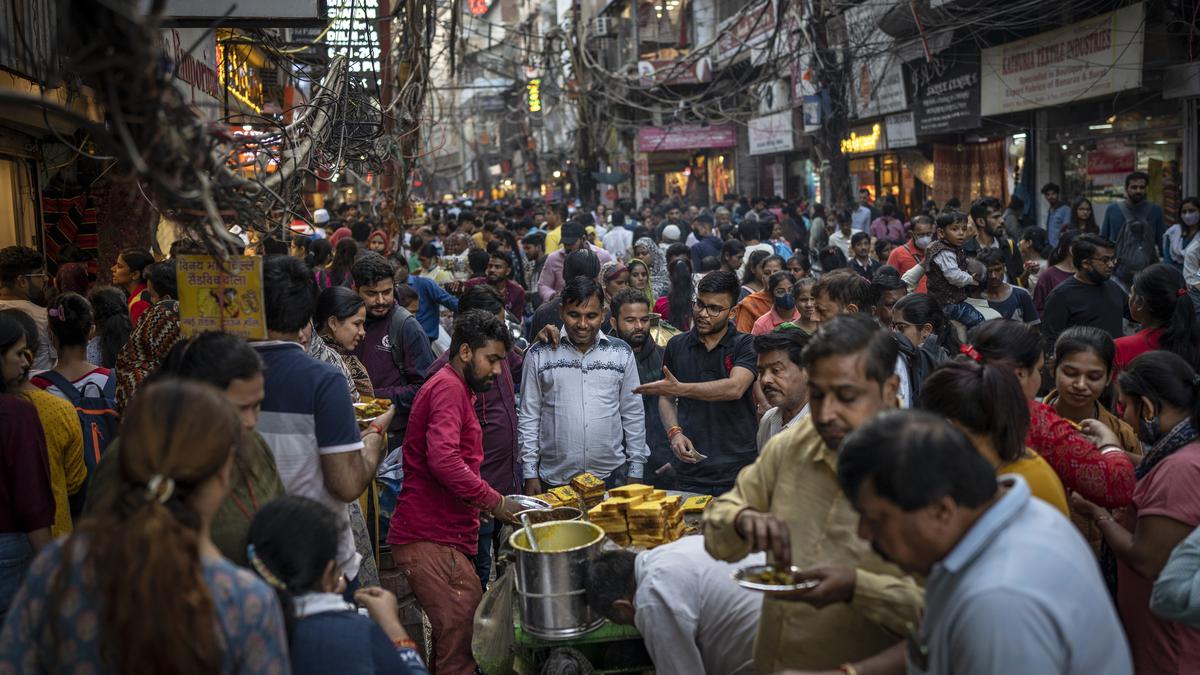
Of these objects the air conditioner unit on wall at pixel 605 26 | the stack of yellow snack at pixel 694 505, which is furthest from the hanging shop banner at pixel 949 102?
the air conditioner unit on wall at pixel 605 26

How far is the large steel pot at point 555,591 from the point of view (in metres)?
3.95

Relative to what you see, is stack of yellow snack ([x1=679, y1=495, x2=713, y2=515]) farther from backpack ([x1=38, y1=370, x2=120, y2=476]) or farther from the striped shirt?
backpack ([x1=38, y1=370, x2=120, y2=476])

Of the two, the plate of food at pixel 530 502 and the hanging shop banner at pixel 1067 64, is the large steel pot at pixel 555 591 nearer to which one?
the plate of food at pixel 530 502

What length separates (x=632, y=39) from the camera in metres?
36.5

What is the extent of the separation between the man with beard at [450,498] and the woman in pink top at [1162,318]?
376 cm

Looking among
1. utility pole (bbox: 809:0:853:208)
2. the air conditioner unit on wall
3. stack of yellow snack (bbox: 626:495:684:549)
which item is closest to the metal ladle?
stack of yellow snack (bbox: 626:495:684:549)

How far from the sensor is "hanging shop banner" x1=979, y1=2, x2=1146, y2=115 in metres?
12.3

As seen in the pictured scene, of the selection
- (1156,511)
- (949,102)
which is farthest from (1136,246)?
(1156,511)

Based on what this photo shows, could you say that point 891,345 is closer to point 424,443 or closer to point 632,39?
point 424,443

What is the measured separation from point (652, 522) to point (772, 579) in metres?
1.65

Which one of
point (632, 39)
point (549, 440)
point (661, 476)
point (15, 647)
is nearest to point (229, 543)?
point (15, 647)

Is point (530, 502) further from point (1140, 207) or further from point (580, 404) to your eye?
point (1140, 207)

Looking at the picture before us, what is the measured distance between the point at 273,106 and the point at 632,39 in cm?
1974

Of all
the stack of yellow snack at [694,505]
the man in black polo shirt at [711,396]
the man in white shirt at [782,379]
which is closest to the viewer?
the man in white shirt at [782,379]
